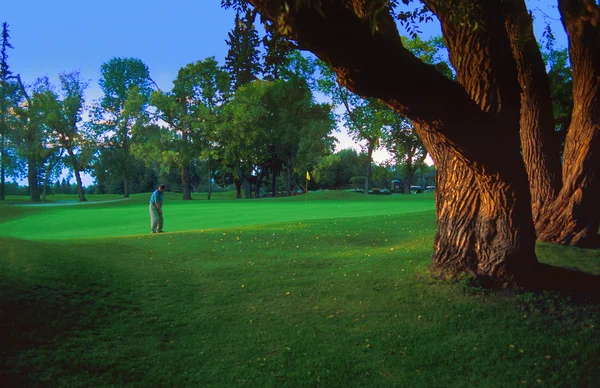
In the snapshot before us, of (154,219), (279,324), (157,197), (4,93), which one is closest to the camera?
(279,324)

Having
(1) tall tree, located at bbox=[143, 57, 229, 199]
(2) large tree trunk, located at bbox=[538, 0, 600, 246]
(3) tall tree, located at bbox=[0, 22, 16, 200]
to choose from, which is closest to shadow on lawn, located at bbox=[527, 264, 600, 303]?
(2) large tree trunk, located at bbox=[538, 0, 600, 246]

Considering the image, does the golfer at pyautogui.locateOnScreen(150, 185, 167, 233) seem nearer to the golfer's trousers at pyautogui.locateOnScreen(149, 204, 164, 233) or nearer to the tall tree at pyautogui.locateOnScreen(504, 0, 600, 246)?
the golfer's trousers at pyautogui.locateOnScreen(149, 204, 164, 233)

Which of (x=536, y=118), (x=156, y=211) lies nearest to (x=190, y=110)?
(x=156, y=211)

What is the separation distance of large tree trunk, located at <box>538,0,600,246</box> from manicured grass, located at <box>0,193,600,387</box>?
97cm

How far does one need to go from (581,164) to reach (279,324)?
24.2 feet

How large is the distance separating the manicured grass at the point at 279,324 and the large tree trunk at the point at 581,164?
0.97m

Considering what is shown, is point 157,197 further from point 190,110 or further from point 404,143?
point 404,143

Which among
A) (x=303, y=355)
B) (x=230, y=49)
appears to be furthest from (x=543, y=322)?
(x=230, y=49)

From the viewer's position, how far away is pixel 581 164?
8.87 meters

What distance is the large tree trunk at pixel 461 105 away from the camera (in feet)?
12.0

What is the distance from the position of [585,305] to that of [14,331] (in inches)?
284

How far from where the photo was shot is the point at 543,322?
17.7 feet

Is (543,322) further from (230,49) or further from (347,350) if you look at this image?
(230,49)

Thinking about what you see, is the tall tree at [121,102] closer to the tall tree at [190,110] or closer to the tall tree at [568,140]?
the tall tree at [190,110]
